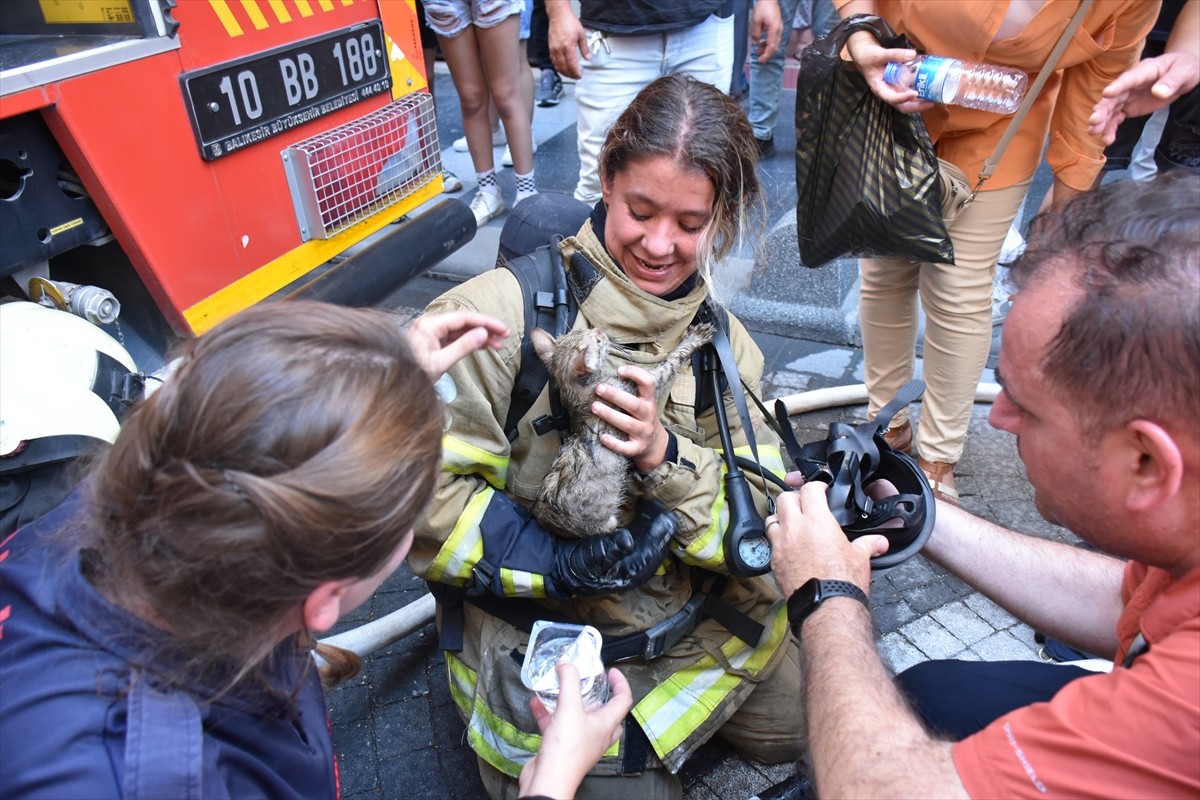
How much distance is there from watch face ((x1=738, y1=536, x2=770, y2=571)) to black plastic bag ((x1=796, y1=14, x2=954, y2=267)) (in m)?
1.27

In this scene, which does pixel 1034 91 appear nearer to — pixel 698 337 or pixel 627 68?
pixel 698 337

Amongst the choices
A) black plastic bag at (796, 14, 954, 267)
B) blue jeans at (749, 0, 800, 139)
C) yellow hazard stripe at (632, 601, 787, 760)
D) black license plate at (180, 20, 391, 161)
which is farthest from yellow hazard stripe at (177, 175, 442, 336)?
blue jeans at (749, 0, 800, 139)

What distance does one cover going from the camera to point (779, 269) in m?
5.16

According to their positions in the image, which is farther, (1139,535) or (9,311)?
(9,311)

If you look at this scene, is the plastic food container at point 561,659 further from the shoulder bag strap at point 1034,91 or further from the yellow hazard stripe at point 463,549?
the shoulder bag strap at point 1034,91

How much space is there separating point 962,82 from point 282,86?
258 centimetres

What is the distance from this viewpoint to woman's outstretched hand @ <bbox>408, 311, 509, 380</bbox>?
1.71 metres

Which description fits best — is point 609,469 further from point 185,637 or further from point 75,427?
point 75,427

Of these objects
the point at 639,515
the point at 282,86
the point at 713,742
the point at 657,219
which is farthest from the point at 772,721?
the point at 282,86

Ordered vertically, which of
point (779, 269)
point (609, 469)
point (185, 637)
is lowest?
point (779, 269)

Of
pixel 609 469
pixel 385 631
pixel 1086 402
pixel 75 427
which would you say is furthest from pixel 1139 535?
pixel 75 427

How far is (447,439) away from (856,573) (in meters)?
0.98

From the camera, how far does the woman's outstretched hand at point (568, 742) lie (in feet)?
5.04

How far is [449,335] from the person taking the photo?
1858 millimetres
